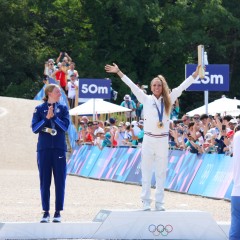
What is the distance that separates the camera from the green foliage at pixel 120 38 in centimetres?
5581

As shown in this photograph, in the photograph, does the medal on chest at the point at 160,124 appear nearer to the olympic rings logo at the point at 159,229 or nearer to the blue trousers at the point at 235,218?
the olympic rings logo at the point at 159,229

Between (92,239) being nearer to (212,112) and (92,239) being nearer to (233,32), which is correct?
(212,112)

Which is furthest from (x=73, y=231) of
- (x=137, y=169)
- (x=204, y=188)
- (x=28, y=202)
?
(x=137, y=169)

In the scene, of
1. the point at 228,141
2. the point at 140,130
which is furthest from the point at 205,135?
the point at 140,130

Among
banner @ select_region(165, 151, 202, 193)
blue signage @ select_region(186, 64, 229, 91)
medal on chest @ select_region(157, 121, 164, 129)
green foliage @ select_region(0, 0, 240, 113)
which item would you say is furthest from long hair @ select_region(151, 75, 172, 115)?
green foliage @ select_region(0, 0, 240, 113)

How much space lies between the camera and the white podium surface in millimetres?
13391

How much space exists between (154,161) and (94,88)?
19.5m

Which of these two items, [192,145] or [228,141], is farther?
[192,145]

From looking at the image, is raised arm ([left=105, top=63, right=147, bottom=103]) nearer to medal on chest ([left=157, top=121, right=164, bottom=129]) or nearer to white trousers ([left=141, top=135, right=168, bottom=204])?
medal on chest ([left=157, top=121, right=164, bottom=129])

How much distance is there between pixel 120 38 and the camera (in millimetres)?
58219

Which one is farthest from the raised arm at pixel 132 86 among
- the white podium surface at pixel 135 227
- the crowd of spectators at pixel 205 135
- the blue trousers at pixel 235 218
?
the crowd of spectators at pixel 205 135

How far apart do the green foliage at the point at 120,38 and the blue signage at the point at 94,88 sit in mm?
20563

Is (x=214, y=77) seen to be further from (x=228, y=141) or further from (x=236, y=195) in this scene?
(x=236, y=195)

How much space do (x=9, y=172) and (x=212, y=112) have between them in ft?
21.3
